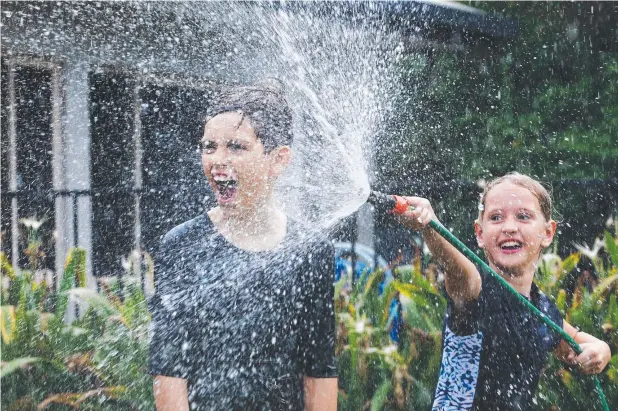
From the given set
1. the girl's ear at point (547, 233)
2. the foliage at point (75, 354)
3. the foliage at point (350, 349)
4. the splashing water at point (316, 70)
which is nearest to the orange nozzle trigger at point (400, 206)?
the girl's ear at point (547, 233)

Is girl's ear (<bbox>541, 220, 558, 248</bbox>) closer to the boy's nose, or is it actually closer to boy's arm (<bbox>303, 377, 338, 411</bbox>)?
boy's arm (<bbox>303, 377, 338, 411</bbox>)

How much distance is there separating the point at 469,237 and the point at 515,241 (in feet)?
10.4

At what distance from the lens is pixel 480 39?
599 cm

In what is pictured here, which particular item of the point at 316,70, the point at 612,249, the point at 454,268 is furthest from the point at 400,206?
the point at 316,70

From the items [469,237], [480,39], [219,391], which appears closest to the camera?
[219,391]

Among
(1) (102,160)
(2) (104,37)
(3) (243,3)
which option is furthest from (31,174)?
(3) (243,3)

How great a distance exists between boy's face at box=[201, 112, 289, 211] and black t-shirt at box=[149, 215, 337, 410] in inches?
4.6

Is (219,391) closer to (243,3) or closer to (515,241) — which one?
(515,241)

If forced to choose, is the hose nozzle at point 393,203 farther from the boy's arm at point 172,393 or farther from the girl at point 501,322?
the boy's arm at point 172,393

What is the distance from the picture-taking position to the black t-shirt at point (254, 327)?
2.02 metres

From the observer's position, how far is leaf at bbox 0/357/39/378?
264 centimetres

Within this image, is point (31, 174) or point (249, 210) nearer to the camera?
point (249, 210)

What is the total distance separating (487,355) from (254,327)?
2.38ft

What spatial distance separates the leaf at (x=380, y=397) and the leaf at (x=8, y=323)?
1.45 metres
